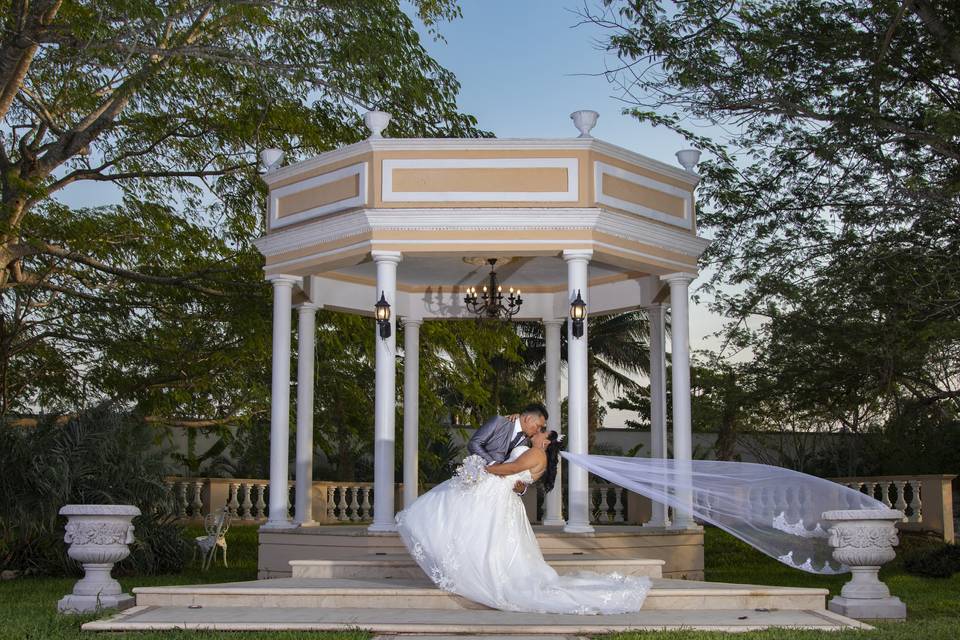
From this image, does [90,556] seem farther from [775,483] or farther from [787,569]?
[787,569]

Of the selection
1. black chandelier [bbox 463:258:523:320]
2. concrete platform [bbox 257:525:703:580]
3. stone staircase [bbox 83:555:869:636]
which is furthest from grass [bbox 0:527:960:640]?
black chandelier [bbox 463:258:523:320]

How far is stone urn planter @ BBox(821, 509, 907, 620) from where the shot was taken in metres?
9.97

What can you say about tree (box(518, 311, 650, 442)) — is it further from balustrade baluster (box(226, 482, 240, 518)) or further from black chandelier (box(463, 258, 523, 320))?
black chandelier (box(463, 258, 523, 320))

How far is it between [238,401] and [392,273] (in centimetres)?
865

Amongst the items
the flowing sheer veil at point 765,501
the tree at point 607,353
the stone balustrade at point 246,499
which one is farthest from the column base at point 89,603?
the tree at point 607,353

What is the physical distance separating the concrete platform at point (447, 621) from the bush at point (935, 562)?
6.03m

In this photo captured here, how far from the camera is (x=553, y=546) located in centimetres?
1239

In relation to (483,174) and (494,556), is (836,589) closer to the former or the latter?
(494,556)

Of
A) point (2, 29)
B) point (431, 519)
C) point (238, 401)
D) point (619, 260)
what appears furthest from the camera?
point (238, 401)

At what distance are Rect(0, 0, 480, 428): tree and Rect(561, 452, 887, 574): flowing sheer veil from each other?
842 cm

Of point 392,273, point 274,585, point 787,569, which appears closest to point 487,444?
point 274,585

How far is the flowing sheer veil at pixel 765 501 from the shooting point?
32.7 ft

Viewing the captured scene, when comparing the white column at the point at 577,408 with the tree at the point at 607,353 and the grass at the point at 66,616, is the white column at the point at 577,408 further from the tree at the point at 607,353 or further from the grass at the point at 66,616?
the tree at the point at 607,353

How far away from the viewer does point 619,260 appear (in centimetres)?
1334
